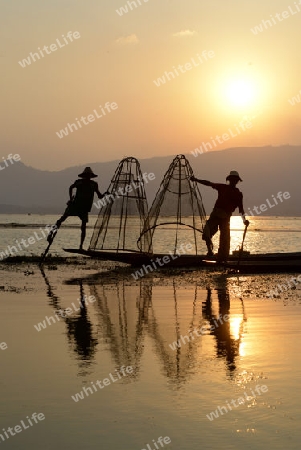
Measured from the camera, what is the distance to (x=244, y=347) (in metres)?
9.29

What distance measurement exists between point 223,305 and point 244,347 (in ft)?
14.4

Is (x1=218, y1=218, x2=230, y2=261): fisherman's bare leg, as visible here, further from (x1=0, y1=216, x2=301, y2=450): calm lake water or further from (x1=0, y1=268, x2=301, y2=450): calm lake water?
(x1=0, y1=268, x2=301, y2=450): calm lake water

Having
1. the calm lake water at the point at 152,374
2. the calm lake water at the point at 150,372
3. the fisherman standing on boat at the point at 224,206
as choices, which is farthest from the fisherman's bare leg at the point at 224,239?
the calm lake water at the point at 152,374

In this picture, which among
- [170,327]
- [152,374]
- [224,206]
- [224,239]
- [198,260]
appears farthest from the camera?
[198,260]

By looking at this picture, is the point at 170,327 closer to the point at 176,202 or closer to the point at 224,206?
the point at 224,206

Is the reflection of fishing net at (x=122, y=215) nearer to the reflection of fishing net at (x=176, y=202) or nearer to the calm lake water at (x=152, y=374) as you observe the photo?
the reflection of fishing net at (x=176, y=202)

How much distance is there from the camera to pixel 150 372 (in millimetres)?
7844

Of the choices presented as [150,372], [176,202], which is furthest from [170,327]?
[176,202]

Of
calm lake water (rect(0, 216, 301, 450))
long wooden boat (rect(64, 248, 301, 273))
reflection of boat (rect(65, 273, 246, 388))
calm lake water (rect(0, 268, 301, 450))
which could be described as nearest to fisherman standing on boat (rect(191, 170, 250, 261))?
long wooden boat (rect(64, 248, 301, 273))

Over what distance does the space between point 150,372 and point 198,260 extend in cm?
1352

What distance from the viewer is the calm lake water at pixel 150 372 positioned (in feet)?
19.1

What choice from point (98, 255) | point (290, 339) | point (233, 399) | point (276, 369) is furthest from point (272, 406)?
point (98, 255)

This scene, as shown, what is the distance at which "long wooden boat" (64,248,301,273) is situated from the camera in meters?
21.0

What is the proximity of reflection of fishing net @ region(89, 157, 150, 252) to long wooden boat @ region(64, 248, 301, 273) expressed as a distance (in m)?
1.94
